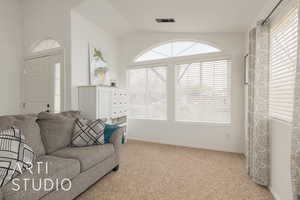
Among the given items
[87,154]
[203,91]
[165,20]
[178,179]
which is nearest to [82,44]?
[165,20]

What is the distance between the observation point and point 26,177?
4.43 ft

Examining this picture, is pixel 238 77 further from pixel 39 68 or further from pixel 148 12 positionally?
pixel 39 68

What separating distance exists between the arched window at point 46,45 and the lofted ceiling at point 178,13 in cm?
89

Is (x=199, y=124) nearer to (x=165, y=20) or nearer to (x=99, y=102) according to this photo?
(x=99, y=102)

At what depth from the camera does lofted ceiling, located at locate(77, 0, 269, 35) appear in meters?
2.38

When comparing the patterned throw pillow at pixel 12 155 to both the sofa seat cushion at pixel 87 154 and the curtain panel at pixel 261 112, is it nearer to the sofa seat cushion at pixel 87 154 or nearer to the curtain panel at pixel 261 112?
the sofa seat cushion at pixel 87 154

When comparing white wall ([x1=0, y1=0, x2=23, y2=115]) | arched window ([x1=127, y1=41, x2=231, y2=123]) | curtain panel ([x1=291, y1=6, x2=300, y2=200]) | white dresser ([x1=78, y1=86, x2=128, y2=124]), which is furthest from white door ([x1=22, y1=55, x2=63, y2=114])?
curtain panel ([x1=291, y1=6, x2=300, y2=200])

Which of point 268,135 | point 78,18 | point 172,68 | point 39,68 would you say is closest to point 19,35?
point 39,68

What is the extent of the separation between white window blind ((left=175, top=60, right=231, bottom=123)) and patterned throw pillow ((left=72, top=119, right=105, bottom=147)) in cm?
208

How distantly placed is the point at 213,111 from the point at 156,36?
90.7 inches

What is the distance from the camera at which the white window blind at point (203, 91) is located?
3371mm

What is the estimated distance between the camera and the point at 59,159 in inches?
68.1

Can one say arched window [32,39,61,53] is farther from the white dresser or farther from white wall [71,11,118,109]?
the white dresser

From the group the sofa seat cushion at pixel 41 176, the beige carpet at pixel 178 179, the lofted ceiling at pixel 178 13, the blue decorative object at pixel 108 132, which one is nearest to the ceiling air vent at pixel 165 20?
the lofted ceiling at pixel 178 13
